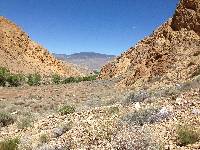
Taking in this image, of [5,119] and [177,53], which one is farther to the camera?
[177,53]

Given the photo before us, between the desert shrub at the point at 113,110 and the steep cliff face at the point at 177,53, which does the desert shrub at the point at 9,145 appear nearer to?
the desert shrub at the point at 113,110

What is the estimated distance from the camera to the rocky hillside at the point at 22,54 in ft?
303

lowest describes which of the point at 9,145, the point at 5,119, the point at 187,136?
the point at 5,119

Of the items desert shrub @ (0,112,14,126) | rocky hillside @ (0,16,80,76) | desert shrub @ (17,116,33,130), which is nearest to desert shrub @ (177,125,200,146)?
desert shrub @ (17,116,33,130)

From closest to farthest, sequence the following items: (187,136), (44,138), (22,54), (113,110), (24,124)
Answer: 1. (187,136)
2. (44,138)
3. (113,110)
4. (24,124)
5. (22,54)

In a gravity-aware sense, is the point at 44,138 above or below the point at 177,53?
Answer: below

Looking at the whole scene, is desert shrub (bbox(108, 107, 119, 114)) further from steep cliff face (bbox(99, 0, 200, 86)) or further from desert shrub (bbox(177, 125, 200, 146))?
steep cliff face (bbox(99, 0, 200, 86))

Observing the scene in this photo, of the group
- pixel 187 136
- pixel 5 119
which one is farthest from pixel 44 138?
pixel 5 119

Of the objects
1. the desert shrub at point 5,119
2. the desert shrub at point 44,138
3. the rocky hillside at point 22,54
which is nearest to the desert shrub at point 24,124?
the desert shrub at point 5,119

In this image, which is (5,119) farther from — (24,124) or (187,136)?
(187,136)

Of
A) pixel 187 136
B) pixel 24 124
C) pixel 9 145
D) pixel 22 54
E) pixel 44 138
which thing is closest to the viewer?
pixel 187 136

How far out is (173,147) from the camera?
8.21 metres

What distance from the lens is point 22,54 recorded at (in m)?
99.7

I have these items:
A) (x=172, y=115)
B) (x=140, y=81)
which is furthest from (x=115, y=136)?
(x=140, y=81)
